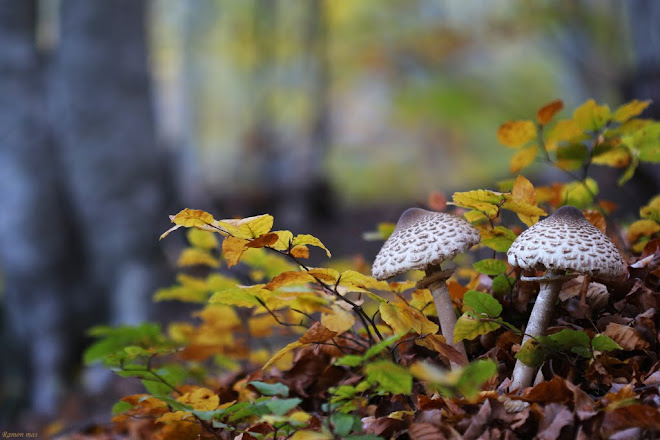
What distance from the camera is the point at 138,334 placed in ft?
A: 7.25

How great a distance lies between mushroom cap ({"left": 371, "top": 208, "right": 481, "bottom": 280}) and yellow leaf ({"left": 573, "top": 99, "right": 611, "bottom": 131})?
0.77 meters

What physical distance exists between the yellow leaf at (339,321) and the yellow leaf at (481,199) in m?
0.50

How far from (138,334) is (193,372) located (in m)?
0.46

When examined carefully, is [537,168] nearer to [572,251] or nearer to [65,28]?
[65,28]

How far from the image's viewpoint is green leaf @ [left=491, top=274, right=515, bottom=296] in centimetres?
182

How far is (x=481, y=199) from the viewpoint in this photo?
1705 mm

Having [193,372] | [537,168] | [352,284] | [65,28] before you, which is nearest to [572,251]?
[352,284]

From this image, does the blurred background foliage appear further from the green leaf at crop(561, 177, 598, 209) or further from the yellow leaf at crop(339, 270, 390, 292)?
the yellow leaf at crop(339, 270, 390, 292)

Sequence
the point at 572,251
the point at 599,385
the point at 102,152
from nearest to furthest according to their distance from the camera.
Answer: the point at 572,251
the point at 599,385
the point at 102,152

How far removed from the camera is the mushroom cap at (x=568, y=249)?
143 centimetres

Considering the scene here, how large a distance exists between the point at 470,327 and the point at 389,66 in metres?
15.5

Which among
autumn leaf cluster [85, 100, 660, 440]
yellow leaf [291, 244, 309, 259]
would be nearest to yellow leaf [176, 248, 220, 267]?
autumn leaf cluster [85, 100, 660, 440]

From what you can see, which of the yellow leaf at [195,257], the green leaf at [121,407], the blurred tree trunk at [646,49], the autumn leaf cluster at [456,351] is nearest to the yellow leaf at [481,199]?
the autumn leaf cluster at [456,351]

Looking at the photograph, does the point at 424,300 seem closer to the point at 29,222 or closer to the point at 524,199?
the point at 524,199
